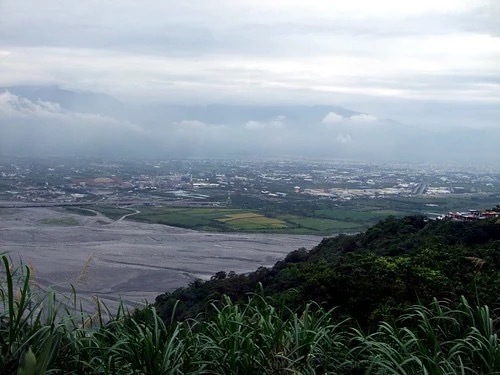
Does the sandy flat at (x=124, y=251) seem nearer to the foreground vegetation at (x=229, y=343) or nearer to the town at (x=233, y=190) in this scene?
the town at (x=233, y=190)

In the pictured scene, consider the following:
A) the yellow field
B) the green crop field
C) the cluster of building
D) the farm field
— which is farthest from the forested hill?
the yellow field

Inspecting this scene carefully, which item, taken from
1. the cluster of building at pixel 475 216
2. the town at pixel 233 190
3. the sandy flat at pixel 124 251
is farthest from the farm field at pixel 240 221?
the cluster of building at pixel 475 216

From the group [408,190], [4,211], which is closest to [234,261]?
[4,211]

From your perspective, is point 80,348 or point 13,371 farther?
point 80,348

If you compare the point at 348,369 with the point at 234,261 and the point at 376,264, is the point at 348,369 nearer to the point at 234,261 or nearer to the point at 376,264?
the point at 376,264

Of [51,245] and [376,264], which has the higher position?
[376,264]

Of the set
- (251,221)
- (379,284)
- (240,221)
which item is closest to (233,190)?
(251,221)

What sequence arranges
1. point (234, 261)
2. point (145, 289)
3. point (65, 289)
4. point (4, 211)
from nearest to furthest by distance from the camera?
point (65, 289)
point (145, 289)
point (234, 261)
point (4, 211)
